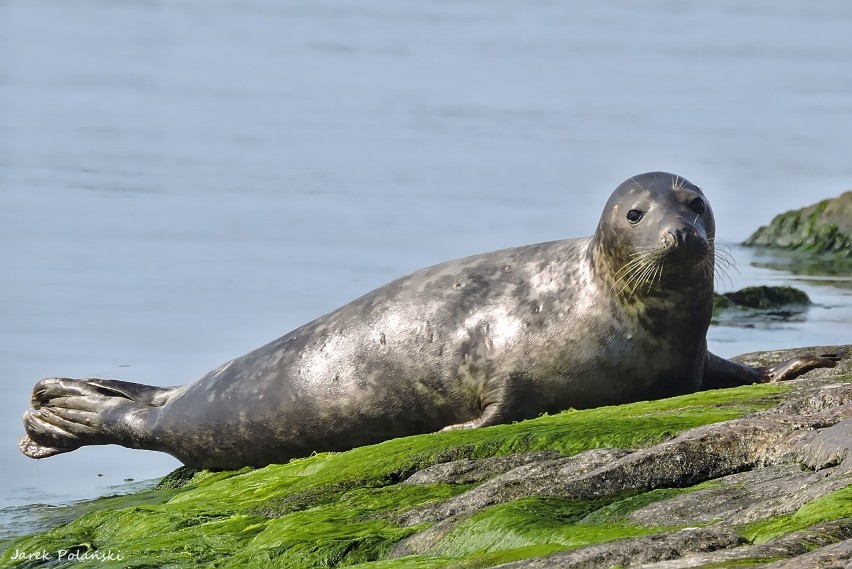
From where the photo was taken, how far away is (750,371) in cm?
946

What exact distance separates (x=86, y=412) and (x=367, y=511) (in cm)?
390

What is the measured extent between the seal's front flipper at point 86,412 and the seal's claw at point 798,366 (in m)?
3.45

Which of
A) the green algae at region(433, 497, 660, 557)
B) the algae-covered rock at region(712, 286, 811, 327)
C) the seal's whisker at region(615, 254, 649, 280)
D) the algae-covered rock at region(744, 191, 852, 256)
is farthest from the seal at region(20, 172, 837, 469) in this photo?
the algae-covered rock at region(744, 191, 852, 256)

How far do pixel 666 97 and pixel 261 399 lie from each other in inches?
1084

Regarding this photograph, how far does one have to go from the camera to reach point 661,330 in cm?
880

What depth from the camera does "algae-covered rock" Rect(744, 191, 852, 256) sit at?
70.5 feet

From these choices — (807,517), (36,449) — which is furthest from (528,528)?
(36,449)

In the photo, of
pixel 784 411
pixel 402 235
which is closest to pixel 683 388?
pixel 784 411

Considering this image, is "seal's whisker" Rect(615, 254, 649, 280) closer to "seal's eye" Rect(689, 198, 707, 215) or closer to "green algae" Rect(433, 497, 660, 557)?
"seal's eye" Rect(689, 198, 707, 215)

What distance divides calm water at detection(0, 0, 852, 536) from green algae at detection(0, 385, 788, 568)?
166 cm

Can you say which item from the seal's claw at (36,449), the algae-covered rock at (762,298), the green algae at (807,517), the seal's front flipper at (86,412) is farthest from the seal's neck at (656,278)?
the algae-covered rock at (762,298)

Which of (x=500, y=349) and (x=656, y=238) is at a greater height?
(x=656, y=238)

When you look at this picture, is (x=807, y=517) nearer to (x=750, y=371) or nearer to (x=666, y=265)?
(x=666, y=265)

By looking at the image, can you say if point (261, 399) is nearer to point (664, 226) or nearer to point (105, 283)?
point (664, 226)
